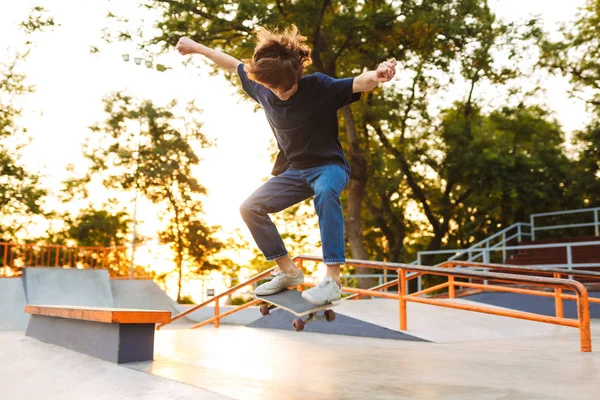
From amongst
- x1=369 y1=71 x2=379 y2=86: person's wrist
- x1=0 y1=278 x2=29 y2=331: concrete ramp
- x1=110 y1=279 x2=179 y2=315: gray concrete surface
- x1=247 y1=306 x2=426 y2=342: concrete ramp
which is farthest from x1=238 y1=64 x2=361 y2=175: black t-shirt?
x1=110 y1=279 x2=179 y2=315: gray concrete surface

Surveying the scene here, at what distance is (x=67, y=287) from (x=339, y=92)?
18626 millimetres

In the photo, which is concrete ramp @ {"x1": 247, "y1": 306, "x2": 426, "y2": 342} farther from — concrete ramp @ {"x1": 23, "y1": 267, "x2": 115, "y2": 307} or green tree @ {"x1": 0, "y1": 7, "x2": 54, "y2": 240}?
green tree @ {"x1": 0, "y1": 7, "x2": 54, "y2": 240}

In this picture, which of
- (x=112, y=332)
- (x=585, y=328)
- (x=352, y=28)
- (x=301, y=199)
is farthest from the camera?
(x=352, y=28)

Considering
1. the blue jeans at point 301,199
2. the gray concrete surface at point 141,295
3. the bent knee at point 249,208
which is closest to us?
the blue jeans at point 301,199

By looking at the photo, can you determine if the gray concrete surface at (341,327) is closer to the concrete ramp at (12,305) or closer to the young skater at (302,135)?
the young skater at (302,135)

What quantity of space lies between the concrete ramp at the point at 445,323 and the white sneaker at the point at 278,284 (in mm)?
3497

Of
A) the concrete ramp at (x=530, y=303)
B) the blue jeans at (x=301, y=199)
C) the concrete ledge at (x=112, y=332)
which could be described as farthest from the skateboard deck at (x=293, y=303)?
the concrete ramp at (x=530, y=303)

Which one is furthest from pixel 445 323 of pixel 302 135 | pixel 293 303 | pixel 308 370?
pixel 302 135

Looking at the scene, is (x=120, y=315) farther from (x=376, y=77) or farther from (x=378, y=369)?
(x=376, y=77)

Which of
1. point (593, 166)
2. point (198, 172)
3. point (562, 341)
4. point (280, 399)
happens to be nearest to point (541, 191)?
point (593, 166)

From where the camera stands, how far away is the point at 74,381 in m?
4.24

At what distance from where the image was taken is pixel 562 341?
7180 millimetres

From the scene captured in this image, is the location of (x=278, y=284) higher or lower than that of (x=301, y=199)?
lower

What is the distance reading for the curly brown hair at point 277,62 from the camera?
373 cm
